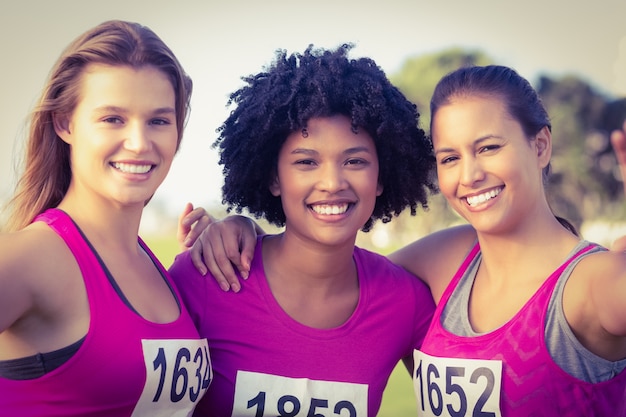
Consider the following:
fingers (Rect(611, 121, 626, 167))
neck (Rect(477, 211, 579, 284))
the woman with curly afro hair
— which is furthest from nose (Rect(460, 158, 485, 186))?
fingers (Rect(611, 121, 626, 167))

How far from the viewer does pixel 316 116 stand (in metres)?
3.42

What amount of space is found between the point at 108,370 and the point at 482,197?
1.66m

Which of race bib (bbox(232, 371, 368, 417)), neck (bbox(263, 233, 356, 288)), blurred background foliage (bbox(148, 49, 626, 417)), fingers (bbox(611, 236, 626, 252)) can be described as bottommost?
race bib (bbox(232, 371, 368, 417))

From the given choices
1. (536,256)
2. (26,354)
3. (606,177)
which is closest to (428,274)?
(536,256)

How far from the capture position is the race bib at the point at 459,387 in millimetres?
2881

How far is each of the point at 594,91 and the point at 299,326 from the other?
38.1 meters

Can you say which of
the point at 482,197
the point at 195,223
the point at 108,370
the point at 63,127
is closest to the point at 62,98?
the point at 63,127

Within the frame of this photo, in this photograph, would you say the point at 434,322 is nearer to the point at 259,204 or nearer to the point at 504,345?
the point at 504,345

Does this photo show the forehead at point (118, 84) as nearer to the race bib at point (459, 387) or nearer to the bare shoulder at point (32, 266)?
the bare shoulder at point (32, 266)

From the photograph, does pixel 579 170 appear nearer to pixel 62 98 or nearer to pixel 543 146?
pixel 543 146

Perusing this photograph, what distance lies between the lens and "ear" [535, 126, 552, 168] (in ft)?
10.6

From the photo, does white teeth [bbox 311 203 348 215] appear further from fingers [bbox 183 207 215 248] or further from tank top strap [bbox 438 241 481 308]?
fingers [bbox 183 207 215 248]

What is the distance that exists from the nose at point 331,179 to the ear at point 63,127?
1098 mm

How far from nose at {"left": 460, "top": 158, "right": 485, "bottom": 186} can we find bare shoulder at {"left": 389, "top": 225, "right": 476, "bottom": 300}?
603 mm
